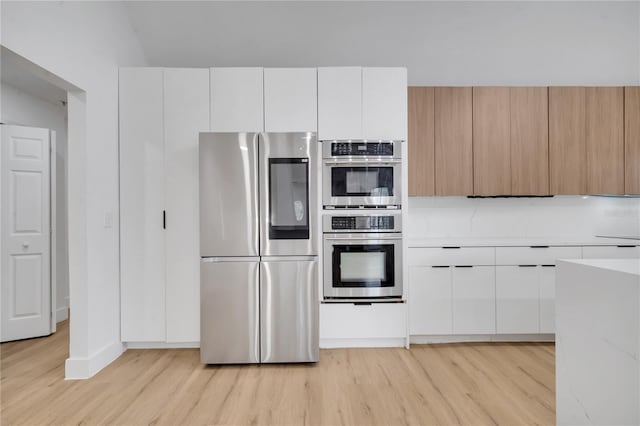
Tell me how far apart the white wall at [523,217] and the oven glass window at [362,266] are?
0.87 meters

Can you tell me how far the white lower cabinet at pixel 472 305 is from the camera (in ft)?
10.1

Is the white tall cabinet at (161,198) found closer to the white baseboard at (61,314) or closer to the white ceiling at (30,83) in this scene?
the white ceiling at (30,83)

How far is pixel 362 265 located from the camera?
290 centimetres

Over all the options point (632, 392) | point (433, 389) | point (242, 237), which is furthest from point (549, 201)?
point (242, 237)

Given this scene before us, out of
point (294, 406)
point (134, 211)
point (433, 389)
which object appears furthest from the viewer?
point (134, 211)

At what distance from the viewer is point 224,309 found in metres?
2.66

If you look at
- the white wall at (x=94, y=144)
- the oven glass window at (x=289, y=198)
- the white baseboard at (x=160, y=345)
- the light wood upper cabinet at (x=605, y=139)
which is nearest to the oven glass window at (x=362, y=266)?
the oven glass window at (x=289, y=198)

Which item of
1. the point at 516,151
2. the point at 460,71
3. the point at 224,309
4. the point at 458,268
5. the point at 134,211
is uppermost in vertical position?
the point at 460,71

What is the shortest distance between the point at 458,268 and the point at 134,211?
287cm

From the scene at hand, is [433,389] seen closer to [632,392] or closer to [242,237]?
[632,392]

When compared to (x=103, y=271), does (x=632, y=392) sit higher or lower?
lower

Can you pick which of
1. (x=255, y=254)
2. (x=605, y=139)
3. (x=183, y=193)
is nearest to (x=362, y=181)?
(x=255, y=254)

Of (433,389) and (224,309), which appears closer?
(433,389)

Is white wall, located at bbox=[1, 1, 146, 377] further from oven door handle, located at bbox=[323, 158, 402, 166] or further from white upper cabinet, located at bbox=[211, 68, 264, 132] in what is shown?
oven door handle, located at bbox=[323, 158, 402, 166]
